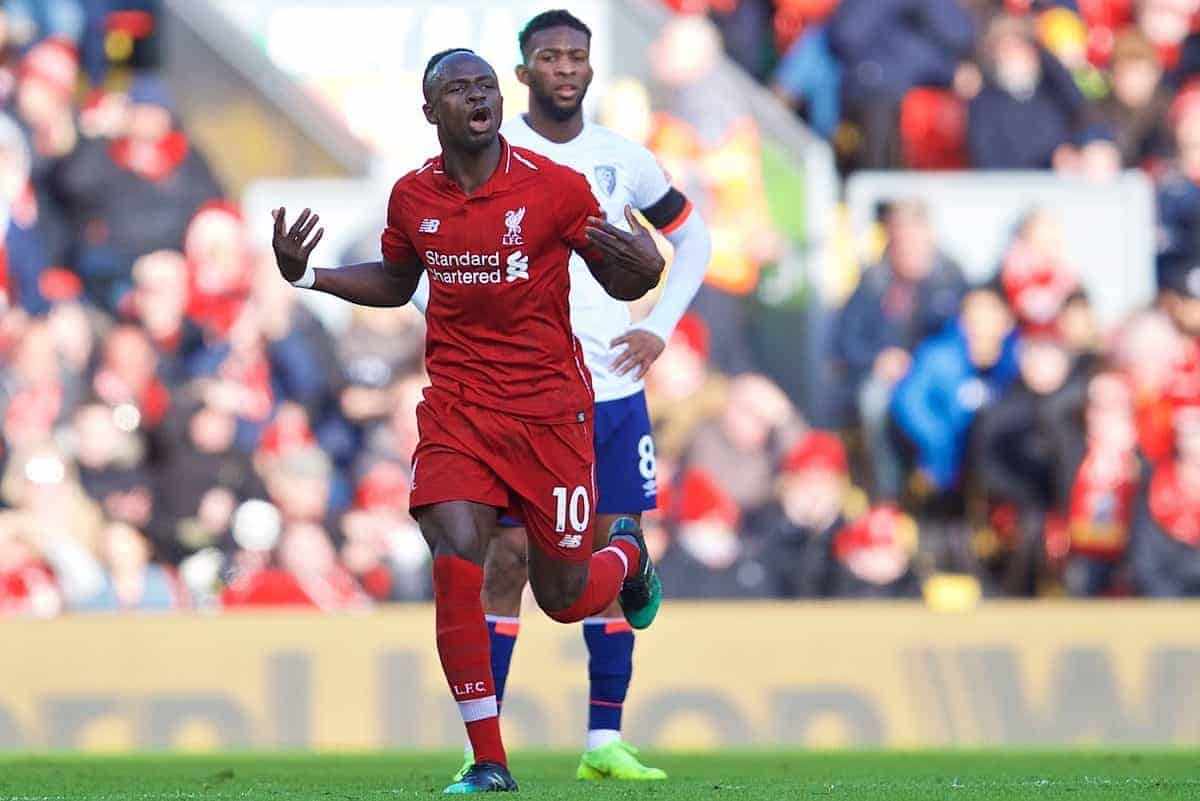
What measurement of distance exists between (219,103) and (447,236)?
8.75m

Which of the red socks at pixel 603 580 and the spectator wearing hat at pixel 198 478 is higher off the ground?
the spectator wearing hat at pixel 198 478

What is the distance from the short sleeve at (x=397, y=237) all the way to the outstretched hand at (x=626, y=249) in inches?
24.3

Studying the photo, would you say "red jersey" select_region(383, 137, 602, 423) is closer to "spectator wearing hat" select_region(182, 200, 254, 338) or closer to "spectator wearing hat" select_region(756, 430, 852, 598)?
"spectator wearing hat" select_region(756, 430, 852, 598)

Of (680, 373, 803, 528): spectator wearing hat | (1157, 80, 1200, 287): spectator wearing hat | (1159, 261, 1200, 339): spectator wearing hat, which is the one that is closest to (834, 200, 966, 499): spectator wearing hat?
(680, 373, 803, 528): spectator wearing hat

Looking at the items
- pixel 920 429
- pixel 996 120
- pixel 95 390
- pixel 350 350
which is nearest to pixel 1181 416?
pixel 920 429

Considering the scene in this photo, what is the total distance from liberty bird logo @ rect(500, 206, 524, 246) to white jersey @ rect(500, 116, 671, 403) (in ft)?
4.26

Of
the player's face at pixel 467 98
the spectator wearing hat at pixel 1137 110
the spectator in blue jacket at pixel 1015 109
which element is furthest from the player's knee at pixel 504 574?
the spectator wearing hat at pixel 1137 110

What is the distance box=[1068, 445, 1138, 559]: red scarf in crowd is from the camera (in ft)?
45.5

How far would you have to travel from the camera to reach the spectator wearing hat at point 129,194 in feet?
48.9

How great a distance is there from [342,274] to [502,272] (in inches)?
24.2

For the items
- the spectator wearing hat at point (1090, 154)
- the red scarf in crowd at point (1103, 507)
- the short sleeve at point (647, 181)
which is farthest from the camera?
the spectator wearing hat at point (1090, 154)

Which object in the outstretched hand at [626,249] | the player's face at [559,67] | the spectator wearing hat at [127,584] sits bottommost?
the spectator wearing hat at [127,584]

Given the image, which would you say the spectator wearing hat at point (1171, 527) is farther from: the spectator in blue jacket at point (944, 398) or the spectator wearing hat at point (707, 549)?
the spectator wearing hat at point (707, 549)

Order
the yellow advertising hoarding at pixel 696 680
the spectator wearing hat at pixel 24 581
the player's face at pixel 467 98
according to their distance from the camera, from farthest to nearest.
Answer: the spectator wearing hat at pixel 24 581, the yellow advertising hoarding at pixel 696 680, the player's face at pixel 467 98
